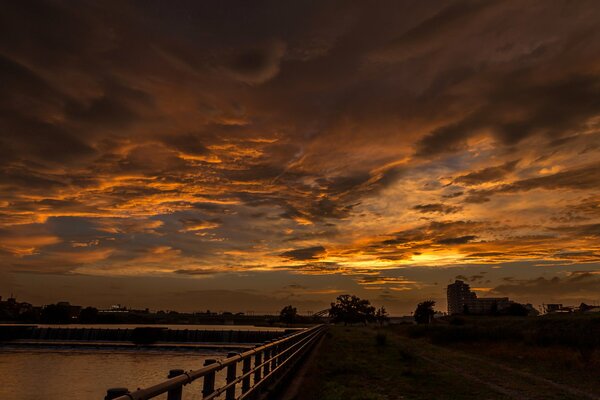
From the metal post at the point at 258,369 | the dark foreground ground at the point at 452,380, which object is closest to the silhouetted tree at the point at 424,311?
the dark foreground ground at the point at 452,380

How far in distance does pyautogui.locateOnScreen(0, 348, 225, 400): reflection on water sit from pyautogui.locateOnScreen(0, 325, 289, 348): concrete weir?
12094 millimetres

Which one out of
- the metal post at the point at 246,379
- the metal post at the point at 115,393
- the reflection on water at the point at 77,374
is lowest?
the reflection on water at the point at 77,374

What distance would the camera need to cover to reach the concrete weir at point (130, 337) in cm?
7569

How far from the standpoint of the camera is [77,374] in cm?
4275

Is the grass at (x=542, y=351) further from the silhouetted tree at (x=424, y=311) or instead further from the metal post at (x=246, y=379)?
the silhouetted tree at (x=424, y=311)

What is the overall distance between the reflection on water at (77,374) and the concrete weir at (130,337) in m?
12.1

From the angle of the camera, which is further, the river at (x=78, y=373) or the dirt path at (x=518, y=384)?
the river at (x=78, y=373)

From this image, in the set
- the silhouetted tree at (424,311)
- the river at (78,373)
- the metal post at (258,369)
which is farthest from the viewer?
the silhouetted tree at (424,311)

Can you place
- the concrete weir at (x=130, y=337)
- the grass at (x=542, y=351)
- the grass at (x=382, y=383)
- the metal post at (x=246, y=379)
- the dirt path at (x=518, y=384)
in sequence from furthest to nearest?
the concrete weir at (x=130, y=337) < the grass at (x=542, y=351) < the dirt path at (x=518, y=384) < the grass at (x=382, y=383) < the metal post at (x=246, y=379)

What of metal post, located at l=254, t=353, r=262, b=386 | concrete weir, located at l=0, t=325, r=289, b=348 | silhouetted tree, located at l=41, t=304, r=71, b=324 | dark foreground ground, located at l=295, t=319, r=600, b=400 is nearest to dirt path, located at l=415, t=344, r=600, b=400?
dark foreground ground, located at l=295, t=319, r=600, b=400

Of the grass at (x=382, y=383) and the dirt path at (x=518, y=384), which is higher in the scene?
the grass at (x=382, y=383)

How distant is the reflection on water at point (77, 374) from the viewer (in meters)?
33.4

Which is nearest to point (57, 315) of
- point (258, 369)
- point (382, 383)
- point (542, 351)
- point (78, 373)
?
point (78, 373)

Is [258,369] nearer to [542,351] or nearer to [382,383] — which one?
[382,383]
